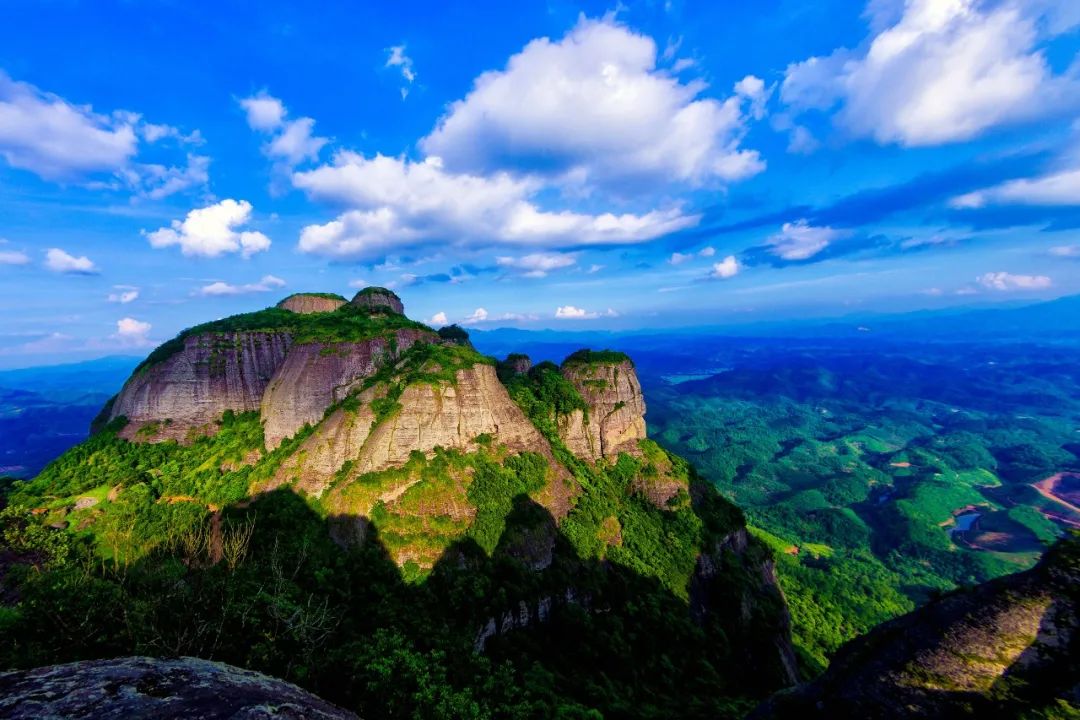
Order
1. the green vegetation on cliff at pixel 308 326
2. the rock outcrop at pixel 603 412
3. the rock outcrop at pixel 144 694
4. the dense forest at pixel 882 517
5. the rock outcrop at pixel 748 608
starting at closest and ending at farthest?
the rock outcrop at pixel 144 694 → the rock outcrop at pixel 748 608 → the green vegetation on cliff at pixel 308 326 → the rock outcrop at pixel 603 412 → the dense forest at pixel 882 517

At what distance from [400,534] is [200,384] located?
3227 centimetres

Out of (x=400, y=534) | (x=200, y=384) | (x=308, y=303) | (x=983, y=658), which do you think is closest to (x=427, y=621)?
(x=400, y=534)

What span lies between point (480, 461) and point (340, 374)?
58.3 ft

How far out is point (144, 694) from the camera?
10125mm

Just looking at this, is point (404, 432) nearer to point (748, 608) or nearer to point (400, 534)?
point (400, 534)

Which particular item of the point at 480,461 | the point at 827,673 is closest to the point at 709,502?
the point at 480,461

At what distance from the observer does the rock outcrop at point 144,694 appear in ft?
30.2

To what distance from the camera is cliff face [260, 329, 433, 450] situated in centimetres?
4662

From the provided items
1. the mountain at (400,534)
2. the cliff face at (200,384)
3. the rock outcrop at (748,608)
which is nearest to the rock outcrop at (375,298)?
the mountain at (400,534)

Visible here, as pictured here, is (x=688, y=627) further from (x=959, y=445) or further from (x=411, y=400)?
(x=959, y=445)

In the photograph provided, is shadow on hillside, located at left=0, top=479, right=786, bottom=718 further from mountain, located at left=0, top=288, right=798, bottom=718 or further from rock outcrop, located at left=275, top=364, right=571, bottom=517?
rock outcrop, located at left=275, top=364, right=571, bottom=517

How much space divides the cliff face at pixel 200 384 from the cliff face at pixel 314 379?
6.28 m

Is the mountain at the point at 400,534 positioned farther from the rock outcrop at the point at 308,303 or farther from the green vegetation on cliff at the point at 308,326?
the rock outcrop at the point at 308,303

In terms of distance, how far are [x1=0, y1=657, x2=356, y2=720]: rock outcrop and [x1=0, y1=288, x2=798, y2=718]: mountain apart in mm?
7826
